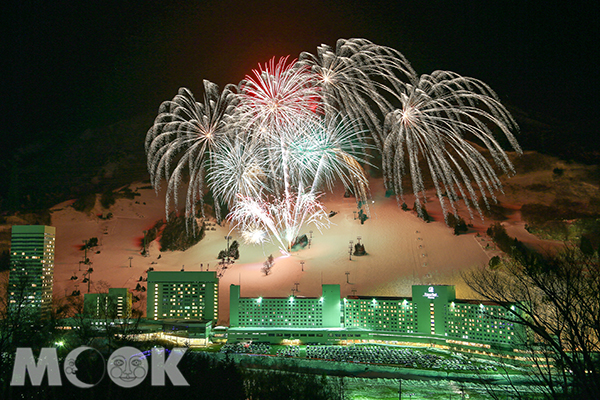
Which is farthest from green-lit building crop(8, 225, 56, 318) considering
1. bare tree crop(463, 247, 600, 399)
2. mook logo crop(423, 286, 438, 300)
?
bare tree crop(463, 247, 600, 399)

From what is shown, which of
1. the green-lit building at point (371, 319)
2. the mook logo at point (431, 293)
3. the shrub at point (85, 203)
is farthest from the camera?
→ the shrub at point (85, 203)

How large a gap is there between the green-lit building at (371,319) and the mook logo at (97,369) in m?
20.9

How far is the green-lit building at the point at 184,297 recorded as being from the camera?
5191 centimetres

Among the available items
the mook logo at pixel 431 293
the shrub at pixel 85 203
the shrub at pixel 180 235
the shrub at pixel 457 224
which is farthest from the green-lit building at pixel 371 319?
the shrub at pixel 85 203

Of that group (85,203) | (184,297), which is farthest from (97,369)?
(85,203)

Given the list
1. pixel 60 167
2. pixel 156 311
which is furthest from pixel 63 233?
pixel 156 311

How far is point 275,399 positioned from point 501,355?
21551mm

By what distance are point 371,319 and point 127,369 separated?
29.7 metres

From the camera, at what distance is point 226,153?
45.6 meters

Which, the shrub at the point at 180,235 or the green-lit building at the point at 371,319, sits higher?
the shrub at the point at 180,235

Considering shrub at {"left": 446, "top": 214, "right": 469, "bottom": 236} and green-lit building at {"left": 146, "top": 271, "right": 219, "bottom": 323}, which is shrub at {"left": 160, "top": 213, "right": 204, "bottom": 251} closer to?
green-lit building at {"left": 146, "top": 271, "right": 219, "bottom": 323}

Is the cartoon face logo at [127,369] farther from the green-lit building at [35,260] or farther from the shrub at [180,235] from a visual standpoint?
the shrub at [180,235]

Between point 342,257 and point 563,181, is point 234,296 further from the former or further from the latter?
point 563,181

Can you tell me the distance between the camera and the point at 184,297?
171 ft
